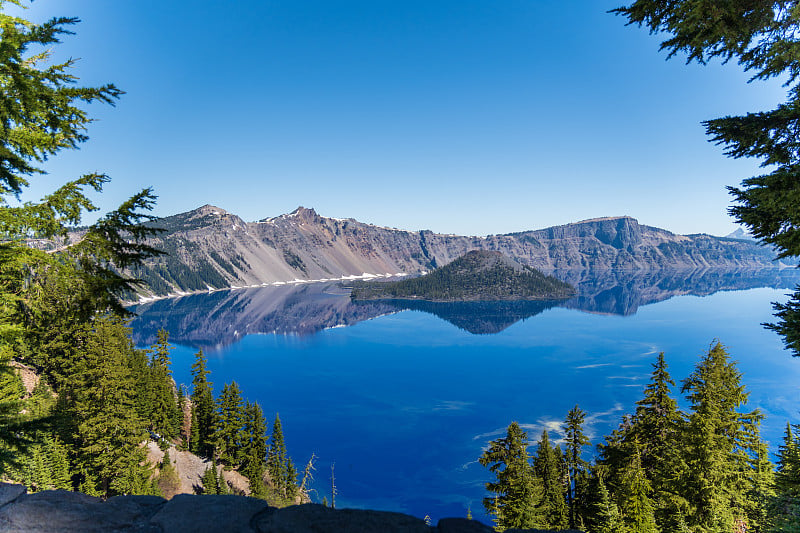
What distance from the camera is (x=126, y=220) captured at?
9961 mm

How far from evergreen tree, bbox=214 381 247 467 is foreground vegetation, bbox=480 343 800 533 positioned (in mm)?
36579

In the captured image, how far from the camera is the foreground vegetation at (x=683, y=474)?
60.6 ft

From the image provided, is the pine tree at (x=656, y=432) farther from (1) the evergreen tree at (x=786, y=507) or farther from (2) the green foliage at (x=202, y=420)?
(2) the green foliage at (x=202, y=420)

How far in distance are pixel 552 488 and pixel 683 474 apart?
15842 millimetres

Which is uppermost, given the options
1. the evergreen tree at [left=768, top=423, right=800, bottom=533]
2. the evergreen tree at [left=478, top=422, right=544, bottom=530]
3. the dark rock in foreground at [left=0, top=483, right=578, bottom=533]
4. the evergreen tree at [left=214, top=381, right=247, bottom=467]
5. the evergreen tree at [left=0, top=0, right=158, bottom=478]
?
the evergreen tree at [left=0, top=0, right=158, bottom=478]

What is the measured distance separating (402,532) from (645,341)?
15731cm

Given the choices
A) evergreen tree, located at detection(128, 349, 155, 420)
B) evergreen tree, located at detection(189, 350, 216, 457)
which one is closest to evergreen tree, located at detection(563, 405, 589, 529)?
evergreen tree, located at detection(189, 350, 216, 457)

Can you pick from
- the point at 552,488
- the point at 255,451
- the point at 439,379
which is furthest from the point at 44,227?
the point at 439,379

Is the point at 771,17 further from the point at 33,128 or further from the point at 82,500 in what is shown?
the point at 33,128

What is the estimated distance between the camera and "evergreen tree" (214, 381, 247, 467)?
50.5 metres

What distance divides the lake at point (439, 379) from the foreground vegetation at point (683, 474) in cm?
2453

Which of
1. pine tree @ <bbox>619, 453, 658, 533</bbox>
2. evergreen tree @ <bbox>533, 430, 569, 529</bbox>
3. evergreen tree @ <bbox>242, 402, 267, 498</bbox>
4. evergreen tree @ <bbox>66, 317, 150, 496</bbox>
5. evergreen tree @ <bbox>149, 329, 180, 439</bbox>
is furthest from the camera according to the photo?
evergreen tree @ <bbox>149, 329, 180, 439</bbox>

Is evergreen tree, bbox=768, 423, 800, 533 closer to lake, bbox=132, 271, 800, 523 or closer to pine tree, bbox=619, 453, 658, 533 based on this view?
pine tree, bbox=619, 453, 658, 533

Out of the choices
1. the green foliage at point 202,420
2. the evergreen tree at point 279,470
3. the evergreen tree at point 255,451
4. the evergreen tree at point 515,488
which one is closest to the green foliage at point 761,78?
the evergreen tree at point 515,488
